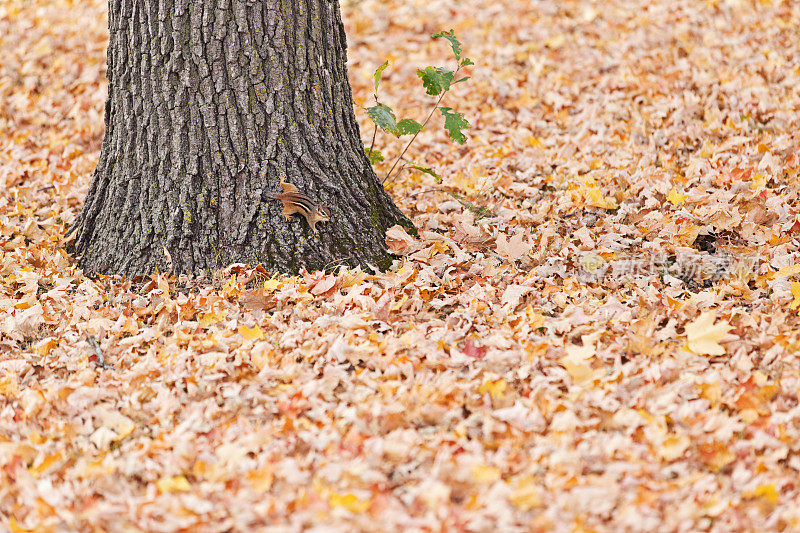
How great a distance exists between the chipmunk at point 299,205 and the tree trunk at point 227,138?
34mm

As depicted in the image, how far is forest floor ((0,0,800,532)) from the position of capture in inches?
79.7

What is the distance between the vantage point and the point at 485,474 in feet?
6.68

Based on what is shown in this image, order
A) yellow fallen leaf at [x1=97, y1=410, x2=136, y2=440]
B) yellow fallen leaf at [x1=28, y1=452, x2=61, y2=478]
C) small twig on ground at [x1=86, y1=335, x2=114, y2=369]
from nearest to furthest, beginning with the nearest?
yellow fallen leaf at [x1=28, y1=452, x2=61, y2=478], yellow fallen leaf at [x1=97, y1=410, x2=136, y2=440], small twig on ground at [x1=86, y1=335, x2=114, y2=369]

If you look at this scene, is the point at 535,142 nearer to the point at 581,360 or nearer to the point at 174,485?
the point at 581,360

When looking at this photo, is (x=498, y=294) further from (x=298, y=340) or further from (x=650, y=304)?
(x=298, y=340)

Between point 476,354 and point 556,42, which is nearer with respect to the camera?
point 476,354

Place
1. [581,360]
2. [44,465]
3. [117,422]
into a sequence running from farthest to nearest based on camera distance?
[581,360]
[117,422]
[44,465]

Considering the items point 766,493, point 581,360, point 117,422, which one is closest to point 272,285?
point 117,422

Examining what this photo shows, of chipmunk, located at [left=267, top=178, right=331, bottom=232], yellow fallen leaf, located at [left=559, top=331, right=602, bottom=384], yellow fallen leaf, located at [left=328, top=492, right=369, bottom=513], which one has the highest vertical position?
chipmunk, located at [left=267, top=178, right=331, bottom=232]

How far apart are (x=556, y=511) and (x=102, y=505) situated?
1244mm

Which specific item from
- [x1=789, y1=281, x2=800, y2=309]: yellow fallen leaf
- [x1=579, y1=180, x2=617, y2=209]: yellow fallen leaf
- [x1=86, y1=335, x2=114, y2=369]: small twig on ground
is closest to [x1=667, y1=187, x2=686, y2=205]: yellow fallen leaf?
[x1=579, y1=180, x2=617, y2=209]: yellow fallen leaf

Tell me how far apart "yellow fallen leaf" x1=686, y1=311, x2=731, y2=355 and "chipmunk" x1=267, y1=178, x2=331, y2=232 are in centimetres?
169

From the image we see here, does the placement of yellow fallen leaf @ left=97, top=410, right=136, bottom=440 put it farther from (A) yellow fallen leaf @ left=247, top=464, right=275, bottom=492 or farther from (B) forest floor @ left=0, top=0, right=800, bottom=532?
(A) yellow fallen leaf @ left=247, top=464, right=275, bottom=492

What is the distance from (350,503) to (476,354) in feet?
3.03
